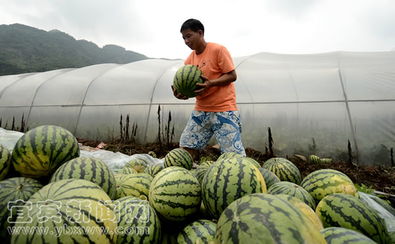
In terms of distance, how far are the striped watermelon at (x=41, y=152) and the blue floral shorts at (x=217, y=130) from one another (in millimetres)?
2235

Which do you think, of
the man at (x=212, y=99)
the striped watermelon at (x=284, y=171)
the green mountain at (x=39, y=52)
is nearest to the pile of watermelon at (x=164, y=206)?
the striped watermelon at (x=284, y=171)

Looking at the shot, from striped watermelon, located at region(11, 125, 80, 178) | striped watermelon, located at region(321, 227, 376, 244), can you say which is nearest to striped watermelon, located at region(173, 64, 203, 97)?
striped watermelon, located at region(11, 125, 80, 178)

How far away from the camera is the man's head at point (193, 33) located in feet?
12.2

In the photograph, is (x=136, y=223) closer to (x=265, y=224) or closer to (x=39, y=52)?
(x=265, y=224)

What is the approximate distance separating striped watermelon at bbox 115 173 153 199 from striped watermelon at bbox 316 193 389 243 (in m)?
1.36

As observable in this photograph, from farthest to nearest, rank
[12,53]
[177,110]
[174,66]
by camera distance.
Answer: [12,53]
[174,66]
[177,110]

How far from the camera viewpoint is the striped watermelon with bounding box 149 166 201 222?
1.58m

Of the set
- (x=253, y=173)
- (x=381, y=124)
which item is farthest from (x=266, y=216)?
(x=381, y=124)

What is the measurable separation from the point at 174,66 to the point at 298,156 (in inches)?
236

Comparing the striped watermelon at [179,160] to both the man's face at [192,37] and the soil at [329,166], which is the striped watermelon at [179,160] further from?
the soil at [329,166]

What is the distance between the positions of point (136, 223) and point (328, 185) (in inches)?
67.0

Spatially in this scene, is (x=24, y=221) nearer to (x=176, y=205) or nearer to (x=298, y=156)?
(x=176, y=205)

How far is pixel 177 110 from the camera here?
766cm

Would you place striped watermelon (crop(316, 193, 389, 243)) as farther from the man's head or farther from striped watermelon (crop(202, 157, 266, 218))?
the man's head
